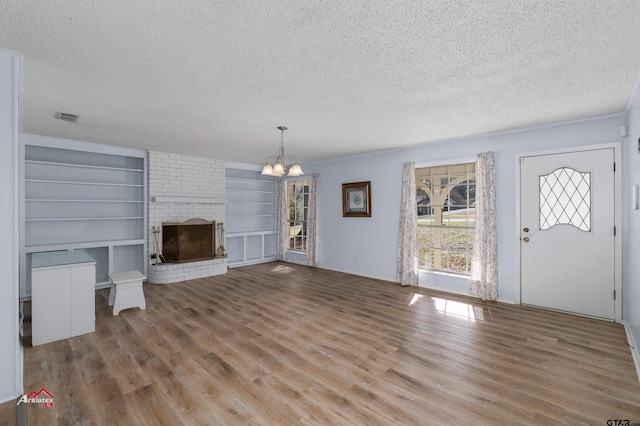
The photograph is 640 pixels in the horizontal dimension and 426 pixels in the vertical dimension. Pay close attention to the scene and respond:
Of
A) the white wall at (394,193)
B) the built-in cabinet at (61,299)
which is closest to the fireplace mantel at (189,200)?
the white wall at (394,193)

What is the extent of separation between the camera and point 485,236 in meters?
4.50

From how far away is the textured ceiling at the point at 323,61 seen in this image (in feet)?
5.68

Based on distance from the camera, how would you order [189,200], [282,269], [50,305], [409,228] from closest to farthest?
[50,305], [409,228], [189,200], [282,269]

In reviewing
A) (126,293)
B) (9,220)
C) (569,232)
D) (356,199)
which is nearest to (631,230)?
(569,232)

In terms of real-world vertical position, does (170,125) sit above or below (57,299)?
above

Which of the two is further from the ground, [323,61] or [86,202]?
[323,61]

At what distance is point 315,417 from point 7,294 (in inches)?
94.5

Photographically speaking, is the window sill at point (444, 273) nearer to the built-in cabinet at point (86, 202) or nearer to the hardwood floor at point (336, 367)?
the hardwood floor at point (336, 367)

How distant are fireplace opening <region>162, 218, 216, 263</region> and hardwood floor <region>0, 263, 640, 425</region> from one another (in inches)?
69.1

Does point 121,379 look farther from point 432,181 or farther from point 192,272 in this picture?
point 432,181

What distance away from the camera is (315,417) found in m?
1.95

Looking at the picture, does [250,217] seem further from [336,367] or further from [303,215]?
[336,367]

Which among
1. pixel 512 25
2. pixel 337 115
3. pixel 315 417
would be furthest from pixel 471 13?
pixel 315 417

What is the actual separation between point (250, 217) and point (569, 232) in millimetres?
Result: 6560
